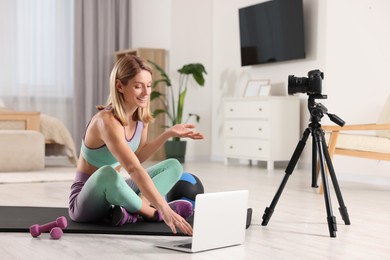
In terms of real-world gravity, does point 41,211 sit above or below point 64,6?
below

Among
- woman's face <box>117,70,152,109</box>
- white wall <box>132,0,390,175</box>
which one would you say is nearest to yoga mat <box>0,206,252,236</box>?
woman's face <box>117,70,152,109</box>

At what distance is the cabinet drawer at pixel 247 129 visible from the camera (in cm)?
705

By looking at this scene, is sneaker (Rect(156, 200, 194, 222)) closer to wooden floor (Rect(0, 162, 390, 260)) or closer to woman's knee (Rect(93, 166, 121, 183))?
wooden floor (Rect(0, 162, 390, 260))

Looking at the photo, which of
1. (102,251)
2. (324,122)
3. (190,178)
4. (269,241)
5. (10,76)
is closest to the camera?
(102,251)

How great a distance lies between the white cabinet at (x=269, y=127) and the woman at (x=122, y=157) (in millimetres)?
3907

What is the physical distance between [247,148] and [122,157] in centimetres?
472

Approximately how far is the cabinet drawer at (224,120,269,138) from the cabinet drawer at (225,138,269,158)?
2.5 inches

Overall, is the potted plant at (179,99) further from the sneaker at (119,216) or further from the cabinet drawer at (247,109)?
the sneaker at (119,216)

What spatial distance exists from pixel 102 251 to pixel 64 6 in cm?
644

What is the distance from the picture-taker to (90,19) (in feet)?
28.1

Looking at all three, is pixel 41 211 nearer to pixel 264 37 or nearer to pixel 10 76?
pixel 264 37

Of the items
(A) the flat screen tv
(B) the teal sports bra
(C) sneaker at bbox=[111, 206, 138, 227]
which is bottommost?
(C) sneaker at bbox=[111, 206, 138, 227]

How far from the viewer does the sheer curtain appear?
822 cm

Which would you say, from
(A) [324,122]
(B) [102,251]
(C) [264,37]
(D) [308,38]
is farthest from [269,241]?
(C) [264,37]
